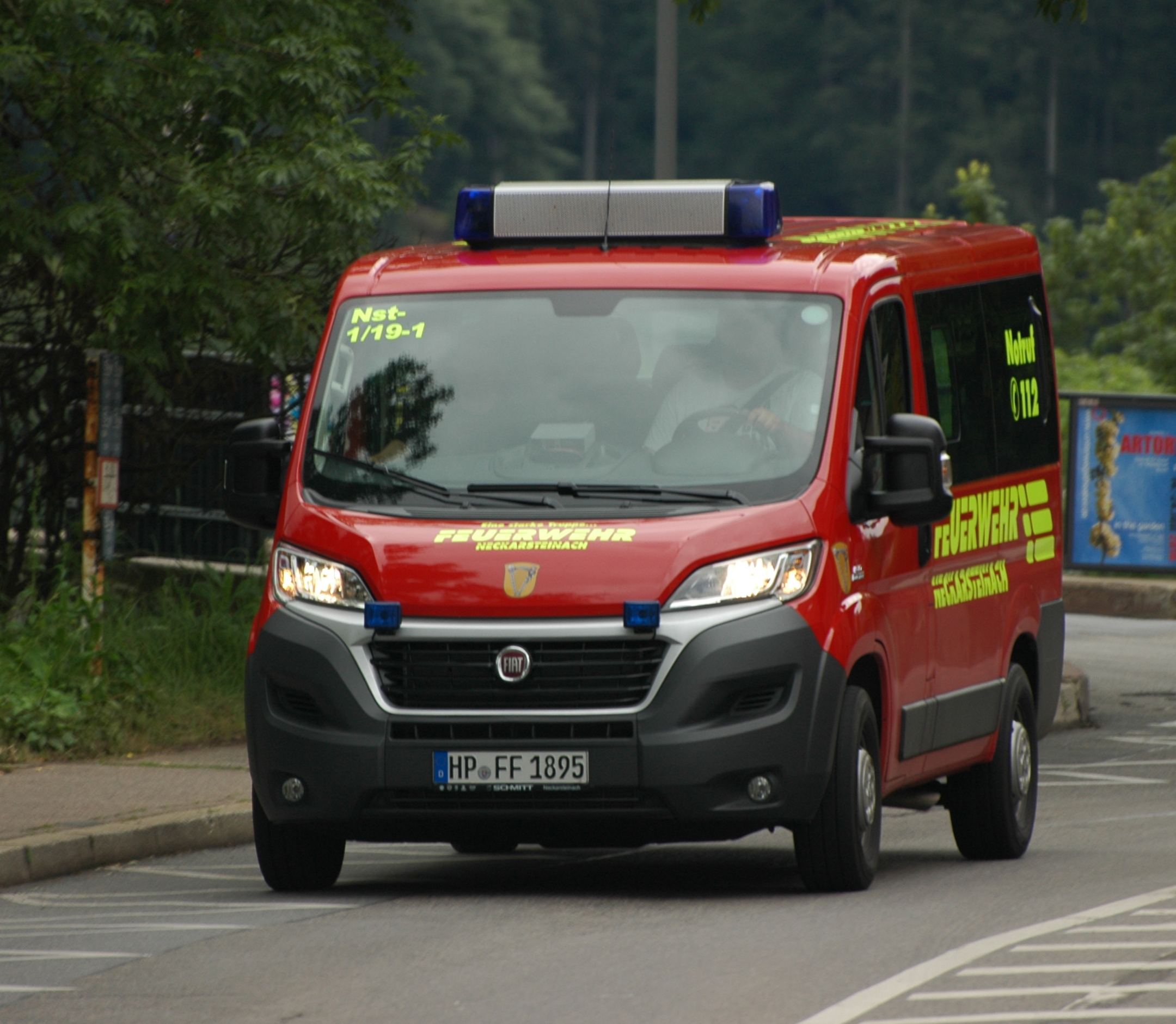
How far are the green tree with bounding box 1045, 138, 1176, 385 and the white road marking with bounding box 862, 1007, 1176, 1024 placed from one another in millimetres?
28100

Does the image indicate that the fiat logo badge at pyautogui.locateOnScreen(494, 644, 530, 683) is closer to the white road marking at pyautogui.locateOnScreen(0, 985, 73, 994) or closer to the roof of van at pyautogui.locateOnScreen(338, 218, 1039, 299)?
the roof of van at pyautogui.locateOnScreen(338, 218, 1039, 299)

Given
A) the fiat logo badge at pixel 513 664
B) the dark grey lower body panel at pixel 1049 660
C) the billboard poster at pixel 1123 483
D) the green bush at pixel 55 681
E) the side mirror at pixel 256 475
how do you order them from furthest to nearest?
the billboard poster at pixel 1123 483, the green bush at pixel 55 681, the dark grey lower body panel at pixel 1049 660, the side mirror at pixel 256 475, the fiat logo badge at pixel 513 664

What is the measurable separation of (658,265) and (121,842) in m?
3.03

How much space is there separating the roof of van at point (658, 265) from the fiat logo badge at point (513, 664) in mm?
1483

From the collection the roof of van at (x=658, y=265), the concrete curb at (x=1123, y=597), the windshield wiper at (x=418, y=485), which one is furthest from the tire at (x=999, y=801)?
the concrete curb at (x=1123, y=597)

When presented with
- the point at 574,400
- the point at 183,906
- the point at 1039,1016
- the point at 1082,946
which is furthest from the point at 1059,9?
the point at 1039,1016

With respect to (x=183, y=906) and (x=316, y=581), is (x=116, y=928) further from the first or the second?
(x=316, y=581)

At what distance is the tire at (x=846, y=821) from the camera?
8.41 meters

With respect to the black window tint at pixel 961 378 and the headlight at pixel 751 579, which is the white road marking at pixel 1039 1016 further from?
the black window tint at pixel 961 378

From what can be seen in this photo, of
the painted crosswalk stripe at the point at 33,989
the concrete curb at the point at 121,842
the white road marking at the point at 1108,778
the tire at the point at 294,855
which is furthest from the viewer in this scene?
the white road marking at the point at 1108,778

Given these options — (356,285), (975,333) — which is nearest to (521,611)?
(356,285)

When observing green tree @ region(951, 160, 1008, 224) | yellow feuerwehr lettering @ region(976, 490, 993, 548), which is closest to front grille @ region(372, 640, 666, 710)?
yellow feuerwehr lettering @ region(976, 490, 993, 548)

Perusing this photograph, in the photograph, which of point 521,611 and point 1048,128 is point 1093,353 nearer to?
point 521,611

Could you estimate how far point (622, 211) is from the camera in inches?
369
